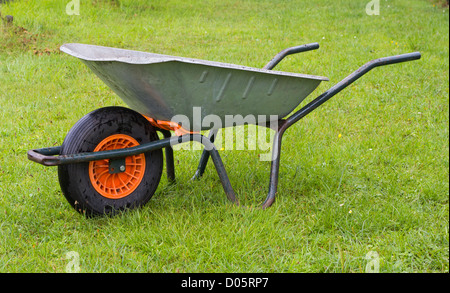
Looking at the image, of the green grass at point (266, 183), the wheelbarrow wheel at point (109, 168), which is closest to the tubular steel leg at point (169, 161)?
the green grass at point (266, 183)

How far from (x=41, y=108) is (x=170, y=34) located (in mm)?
3454

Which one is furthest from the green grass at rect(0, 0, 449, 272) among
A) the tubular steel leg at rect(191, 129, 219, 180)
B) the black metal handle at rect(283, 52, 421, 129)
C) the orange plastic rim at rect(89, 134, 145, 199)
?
the black metal handle at rect(283, 52, 421, 129)

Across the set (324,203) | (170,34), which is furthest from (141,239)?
(170,34)

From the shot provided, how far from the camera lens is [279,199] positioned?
116 inches

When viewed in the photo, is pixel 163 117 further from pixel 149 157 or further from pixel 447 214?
pixel 447 214

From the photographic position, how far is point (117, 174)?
8.64 ft

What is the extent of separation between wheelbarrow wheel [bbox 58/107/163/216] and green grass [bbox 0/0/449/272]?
0.11m

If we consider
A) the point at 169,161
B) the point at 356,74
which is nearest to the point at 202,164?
the point at 169,161

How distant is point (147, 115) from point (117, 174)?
0.39 metres

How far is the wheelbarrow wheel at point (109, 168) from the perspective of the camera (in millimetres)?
2426

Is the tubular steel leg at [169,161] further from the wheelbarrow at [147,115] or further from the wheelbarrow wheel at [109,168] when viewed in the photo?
the wheelbarrow wheel at [109,168]

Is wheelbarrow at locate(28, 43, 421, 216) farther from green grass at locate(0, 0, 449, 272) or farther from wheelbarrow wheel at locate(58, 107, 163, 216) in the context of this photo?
green grass at locate(0, 0, 449, 272)

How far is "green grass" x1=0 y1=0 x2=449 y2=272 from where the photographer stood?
7.84 ft
